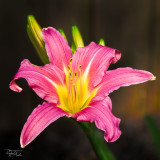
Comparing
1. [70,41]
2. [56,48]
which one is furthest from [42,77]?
[70,41]

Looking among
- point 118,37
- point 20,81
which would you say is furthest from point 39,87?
point 118,37

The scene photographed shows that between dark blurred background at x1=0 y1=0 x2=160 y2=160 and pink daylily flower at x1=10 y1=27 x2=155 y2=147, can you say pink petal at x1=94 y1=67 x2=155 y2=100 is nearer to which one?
pink daylily flower at x1=10 y1=27 x2=155 y2=147

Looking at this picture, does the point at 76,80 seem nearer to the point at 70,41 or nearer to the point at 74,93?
the point at 74,93

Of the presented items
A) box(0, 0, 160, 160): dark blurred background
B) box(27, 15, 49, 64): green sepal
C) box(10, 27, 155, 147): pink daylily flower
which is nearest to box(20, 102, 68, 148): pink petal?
box(10, 27, 155, 147): pink daylily flower

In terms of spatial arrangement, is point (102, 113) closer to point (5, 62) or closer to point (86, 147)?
point (86, 147)

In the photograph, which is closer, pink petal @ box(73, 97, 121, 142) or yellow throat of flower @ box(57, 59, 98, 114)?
pink petal @ box(73, 97, 121, 142)
